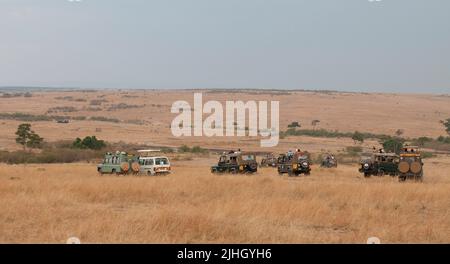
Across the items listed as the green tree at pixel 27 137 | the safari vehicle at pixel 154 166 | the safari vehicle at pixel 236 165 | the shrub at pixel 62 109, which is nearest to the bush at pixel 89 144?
the green tree at pixel 27 137

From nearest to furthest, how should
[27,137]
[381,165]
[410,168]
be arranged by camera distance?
[410,168] → [381,165] → [27,137]

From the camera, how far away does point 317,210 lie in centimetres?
1658

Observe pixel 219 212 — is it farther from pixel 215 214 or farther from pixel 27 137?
pixel 27 137

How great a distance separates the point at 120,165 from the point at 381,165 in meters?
15.5

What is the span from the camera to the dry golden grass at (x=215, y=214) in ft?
41.2

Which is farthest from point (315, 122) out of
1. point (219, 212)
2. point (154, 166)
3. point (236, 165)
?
point (219, 212)

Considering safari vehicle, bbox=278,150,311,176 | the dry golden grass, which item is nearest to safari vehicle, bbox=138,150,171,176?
safari vehicle, bbox=278,150,311,176

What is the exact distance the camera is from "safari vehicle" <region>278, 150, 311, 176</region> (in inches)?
1446

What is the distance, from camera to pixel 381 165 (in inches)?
1400

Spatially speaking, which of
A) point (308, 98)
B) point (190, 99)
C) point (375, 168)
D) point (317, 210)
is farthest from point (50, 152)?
point (308, 98)

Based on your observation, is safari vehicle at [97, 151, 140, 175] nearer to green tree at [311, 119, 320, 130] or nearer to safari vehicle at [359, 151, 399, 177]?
safari vehicle at [359, 151, 399, 177]

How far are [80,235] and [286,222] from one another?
513 centimetres

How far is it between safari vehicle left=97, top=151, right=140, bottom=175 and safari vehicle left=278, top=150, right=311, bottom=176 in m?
9.23

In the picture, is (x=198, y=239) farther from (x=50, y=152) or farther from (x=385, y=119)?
(x=385, y=119)
